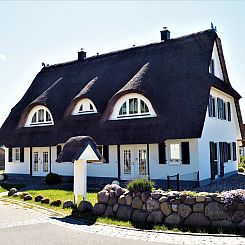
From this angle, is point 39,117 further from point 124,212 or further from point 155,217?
point 155,217

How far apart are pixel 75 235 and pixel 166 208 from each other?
2600 millimetres

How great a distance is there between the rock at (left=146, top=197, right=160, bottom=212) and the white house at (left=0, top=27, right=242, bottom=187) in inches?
286

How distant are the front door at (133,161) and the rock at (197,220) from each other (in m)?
10.1

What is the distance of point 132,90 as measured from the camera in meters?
18.9

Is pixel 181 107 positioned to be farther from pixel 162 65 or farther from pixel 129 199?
pixel 129 199

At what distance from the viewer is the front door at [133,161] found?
1919 cm

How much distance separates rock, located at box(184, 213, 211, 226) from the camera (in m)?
8.67

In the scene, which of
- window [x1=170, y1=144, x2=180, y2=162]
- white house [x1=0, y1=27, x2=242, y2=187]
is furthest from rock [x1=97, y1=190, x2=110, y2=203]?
window [x1=170, y1=144, x2=180, y2=162]

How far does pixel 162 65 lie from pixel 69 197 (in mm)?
10211

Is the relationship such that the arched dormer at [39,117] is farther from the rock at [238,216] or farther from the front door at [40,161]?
the rock at [238,216]

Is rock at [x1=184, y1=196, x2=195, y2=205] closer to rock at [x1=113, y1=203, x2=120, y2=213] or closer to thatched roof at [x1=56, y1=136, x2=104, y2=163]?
rock at [x1=113, y1=203, x2=120, y2=213]

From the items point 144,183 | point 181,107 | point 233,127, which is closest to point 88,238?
point 144,183

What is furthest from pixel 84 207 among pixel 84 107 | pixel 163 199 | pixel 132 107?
pixel 84 107

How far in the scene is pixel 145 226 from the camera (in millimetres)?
9164
